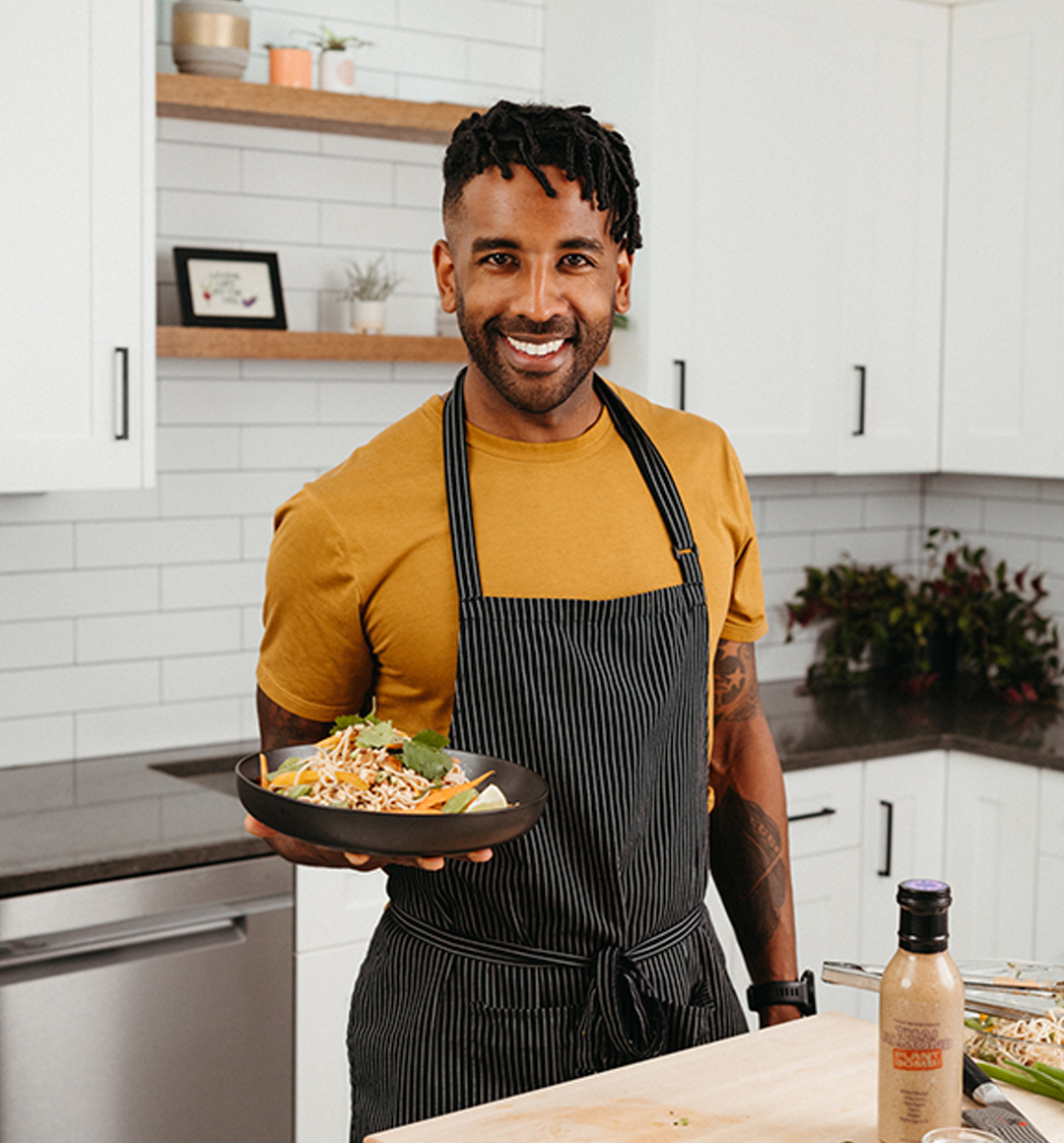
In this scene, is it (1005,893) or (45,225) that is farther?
(1005,893)

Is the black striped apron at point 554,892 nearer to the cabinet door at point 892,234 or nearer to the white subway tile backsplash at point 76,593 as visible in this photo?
the white subway tile backsplash at point 76,593

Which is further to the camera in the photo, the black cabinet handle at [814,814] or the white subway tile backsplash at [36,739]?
the black cabinet handle at [814,814]

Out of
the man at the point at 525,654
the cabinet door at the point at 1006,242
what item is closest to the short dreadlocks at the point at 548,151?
the man at the point at 525,654

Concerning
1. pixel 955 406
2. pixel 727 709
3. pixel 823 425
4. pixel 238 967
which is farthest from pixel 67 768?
pixel 955 406

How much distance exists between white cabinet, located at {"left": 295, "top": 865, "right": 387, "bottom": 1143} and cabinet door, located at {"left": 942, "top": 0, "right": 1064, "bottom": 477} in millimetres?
1994

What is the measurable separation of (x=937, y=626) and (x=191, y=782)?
217cm

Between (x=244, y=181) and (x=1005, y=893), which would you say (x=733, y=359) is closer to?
(x=244, y=181)

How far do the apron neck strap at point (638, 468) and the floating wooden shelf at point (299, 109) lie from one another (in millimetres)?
1339

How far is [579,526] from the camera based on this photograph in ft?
5.74

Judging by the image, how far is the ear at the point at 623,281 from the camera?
1763mm

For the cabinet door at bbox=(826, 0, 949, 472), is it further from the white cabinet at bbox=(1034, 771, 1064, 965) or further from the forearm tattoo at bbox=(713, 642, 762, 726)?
the forearm tattoo at bbox=(713, 642, 762, 726)

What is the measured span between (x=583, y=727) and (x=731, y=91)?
218 cm

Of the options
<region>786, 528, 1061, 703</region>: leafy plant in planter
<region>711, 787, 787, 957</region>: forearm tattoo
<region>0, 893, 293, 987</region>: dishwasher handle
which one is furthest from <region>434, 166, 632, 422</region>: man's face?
<region>786, 528, 1061, 703</region>: leafy plant in planter

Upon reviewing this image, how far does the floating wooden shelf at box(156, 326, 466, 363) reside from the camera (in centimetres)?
294
